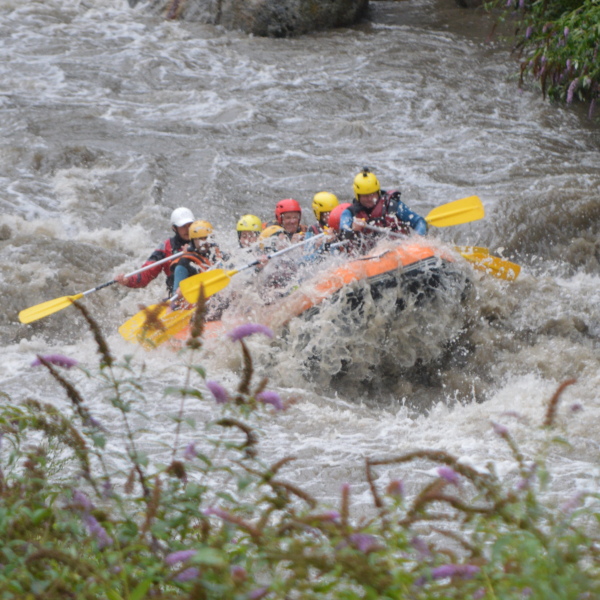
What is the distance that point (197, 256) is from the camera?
6.59 metres

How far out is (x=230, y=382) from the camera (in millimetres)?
5656

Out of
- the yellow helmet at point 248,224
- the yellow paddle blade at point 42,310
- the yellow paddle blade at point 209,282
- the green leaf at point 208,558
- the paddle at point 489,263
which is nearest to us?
the green leaf at point 208,558

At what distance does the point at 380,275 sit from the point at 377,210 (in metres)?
1.00

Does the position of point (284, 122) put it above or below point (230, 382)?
above

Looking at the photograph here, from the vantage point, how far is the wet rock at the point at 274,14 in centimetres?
1434

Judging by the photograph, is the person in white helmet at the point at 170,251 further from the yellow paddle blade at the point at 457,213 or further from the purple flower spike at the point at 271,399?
the purple flower spike at the point at 271,399

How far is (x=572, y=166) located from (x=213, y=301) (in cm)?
526

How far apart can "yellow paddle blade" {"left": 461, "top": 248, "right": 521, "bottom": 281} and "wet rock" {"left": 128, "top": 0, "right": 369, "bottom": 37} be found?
941 centimetres

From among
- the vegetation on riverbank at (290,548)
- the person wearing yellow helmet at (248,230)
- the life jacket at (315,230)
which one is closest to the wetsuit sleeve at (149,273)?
the person wearing yellow helmet at (248,230)

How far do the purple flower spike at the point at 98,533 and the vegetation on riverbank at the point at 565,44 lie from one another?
833cm

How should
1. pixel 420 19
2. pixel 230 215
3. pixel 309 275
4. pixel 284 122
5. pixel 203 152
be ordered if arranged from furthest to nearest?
pixel 420 19 < pixel 284 122 < pixel 203 152 < pixel 230 215 < pixel 309 275

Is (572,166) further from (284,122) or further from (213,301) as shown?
(213,301)

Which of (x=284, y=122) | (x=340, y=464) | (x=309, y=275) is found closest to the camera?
(x=340, y=464)

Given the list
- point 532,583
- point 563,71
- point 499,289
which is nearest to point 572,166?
point 563,71
